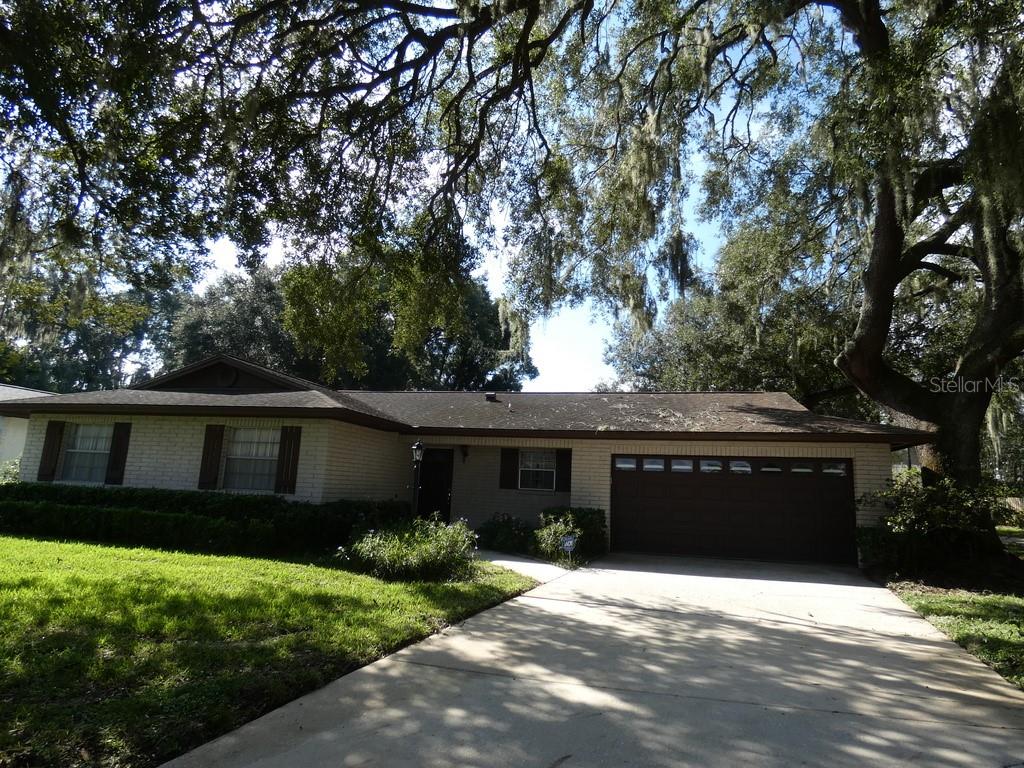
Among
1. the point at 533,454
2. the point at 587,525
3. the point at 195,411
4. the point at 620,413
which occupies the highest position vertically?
the point at 620,413

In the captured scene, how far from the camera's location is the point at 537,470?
48.6ft

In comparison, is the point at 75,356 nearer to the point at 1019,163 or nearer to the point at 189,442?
the point at 189,442

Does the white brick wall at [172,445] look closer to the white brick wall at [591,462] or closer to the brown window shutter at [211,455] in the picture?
the brown window shutter at [211,455]

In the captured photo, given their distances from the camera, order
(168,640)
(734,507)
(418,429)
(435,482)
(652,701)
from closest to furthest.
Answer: (652,701)
(168,640)
(734,507)
(418,429)
(435,482)

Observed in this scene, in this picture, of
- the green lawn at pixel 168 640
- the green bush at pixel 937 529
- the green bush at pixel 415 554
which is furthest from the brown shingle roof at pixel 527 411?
the green lawn at pixel 168 640

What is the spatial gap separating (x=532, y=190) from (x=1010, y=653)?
889 cm

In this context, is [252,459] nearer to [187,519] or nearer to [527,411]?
[187,519]

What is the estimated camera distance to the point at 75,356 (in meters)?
44.5

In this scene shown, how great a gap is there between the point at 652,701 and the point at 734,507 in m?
8.85

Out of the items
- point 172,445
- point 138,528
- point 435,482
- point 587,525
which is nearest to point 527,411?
A: point 435,482

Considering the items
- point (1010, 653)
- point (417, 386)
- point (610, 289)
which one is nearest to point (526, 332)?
point (610, 289)

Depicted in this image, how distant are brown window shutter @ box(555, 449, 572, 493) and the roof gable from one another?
20.0ft

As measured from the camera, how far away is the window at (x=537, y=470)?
1474 cm

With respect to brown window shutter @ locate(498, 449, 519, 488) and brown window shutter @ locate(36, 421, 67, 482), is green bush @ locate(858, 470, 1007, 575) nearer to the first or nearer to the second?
brown window shutter @ locate(498, 449, 519, 488)
